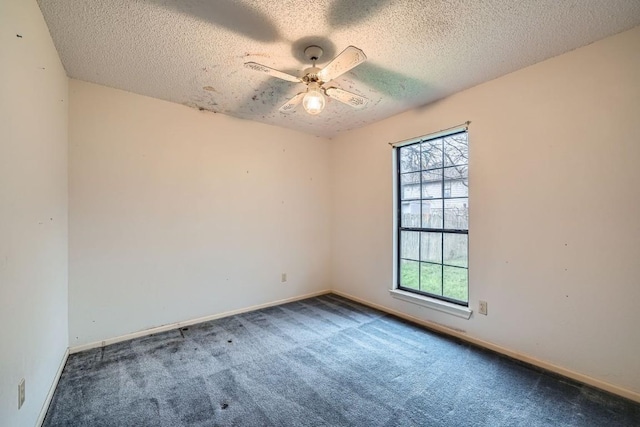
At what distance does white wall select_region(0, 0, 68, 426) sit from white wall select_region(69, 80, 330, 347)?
33 cm

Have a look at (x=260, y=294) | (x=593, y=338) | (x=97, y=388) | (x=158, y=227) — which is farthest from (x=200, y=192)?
(x=593, y=338)

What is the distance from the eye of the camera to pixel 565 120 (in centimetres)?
211

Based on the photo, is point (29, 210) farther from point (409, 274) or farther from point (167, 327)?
point (409, 274)

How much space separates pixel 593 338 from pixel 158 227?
3.88 meters

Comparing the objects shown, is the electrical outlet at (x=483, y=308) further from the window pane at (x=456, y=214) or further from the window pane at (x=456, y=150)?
the window pane at (x=456, y=150)

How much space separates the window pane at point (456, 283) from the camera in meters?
2.75

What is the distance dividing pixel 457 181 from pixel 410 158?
26.2 inches

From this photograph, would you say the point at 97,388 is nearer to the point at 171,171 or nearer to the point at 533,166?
the point at 171,171

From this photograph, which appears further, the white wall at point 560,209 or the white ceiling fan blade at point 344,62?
the white wall at point 560,209

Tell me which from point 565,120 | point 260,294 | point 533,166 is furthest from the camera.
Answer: point 260,294

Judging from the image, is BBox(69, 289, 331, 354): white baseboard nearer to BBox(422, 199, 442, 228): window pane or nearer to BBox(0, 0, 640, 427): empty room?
BBox(0, 0, 640, 427): empty room

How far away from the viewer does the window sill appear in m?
2.68

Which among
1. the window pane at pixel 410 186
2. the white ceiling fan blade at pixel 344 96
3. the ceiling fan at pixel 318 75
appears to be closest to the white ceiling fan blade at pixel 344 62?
the ceiling fan at pixel 318 75

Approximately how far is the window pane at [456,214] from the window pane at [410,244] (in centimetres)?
41
